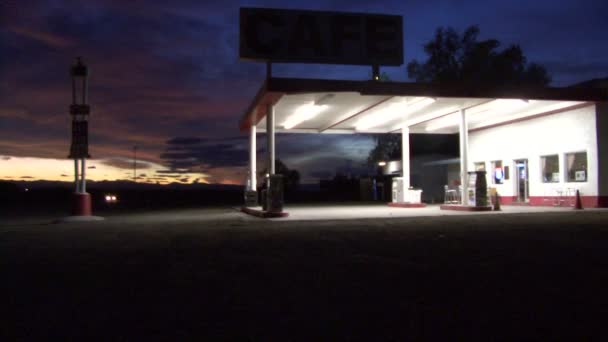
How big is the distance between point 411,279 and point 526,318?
211cm

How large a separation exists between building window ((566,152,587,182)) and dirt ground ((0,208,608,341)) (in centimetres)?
1152

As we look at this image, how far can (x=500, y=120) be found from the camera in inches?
1086

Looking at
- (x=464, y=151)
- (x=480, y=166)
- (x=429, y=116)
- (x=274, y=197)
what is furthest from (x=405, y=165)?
(x=274, y=197)

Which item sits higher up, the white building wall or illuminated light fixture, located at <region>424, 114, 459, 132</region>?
illuminated light fixture, located at <region>424, 114, 459, 132</region>

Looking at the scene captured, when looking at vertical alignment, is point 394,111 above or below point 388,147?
below

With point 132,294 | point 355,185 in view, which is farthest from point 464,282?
point 355,185

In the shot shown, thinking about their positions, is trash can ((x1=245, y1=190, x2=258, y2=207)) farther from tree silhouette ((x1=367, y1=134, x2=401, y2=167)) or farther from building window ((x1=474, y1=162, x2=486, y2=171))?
tree silhouette ((x1=367, y1=134, x2=401, y2=167))

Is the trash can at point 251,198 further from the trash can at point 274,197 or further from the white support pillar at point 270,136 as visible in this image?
the trash can at point 274,197

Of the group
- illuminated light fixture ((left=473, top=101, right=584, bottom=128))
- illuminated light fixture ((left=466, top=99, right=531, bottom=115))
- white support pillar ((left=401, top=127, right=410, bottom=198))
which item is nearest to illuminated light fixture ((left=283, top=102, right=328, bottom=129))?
white support pillar ((left=401, top=127, right=410, bottom=198))

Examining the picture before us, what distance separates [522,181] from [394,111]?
28.7 feet

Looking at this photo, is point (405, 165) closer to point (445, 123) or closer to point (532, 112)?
point (445, 123)

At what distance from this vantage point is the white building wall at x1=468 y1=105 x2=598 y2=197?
73.0 feet

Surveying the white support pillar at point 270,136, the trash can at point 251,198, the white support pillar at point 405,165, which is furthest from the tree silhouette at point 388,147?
the white support pillar at point 270,136

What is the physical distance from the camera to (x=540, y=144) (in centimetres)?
2492
